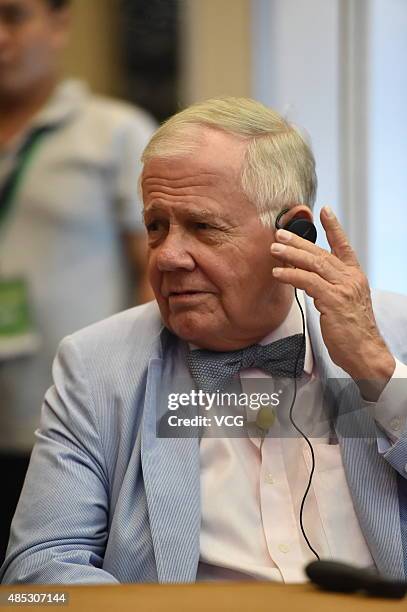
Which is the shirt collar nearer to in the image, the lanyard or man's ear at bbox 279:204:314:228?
the lanyard

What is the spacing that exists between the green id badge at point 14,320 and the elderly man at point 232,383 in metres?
1.15

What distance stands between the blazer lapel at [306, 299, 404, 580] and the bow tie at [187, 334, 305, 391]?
2.1 inches

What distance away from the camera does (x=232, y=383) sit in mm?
1782

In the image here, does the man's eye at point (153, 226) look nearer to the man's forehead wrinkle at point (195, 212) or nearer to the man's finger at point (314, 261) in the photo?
the man's forehead wrinkle at point (195, 212)

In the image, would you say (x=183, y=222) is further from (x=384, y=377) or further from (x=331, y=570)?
(x=331, y=570)

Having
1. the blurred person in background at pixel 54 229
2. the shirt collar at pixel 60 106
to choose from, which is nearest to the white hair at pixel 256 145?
the blurred person in background at pixel 54 229

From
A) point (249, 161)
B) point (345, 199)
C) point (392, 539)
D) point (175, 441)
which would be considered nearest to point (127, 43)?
point (345, 199)

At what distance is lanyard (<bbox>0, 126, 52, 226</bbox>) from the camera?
2955 millimetres

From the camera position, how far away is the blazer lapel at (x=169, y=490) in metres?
1.63

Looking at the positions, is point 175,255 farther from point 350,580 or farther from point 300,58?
point 300,58

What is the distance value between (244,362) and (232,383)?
0.04 meters

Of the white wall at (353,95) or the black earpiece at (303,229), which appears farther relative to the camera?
the white wall at (353,95)

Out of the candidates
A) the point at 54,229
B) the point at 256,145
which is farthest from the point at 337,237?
the point at 54,229

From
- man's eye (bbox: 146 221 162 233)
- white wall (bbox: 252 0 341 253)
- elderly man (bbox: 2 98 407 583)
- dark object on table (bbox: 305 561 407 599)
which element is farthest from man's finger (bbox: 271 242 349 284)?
white wall (bbox: 252 0 341 253)
